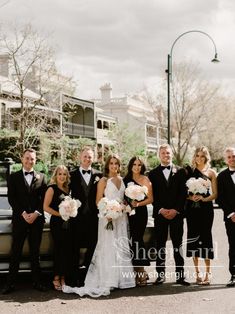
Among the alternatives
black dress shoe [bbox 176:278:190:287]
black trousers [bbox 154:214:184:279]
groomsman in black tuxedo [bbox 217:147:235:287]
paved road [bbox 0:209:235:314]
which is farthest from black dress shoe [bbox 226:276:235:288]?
black trousers [bbox 154:214:184:279]

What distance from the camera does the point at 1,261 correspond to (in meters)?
7.34

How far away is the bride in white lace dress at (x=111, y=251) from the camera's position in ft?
23.8

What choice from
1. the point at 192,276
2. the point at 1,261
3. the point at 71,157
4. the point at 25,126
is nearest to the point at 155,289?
the point at 192,276

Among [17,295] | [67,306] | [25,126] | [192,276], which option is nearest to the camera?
[67,306]

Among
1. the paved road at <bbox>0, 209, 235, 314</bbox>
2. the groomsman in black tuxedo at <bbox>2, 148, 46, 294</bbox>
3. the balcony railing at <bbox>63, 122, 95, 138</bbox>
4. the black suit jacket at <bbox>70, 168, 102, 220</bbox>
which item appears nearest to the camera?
the paved road at <bbox>0, 209, 235, 314</bbox>

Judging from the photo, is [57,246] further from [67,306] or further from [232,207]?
[232,207]

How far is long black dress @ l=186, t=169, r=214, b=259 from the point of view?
7.62 m

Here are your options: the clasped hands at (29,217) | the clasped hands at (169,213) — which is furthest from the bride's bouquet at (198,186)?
the clasped hands at (29,217)

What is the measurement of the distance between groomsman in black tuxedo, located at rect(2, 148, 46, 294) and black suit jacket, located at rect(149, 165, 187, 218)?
1752 millimetres

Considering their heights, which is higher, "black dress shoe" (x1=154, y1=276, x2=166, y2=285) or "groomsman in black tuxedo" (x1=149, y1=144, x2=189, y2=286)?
"groomsman in black tuxedo" (x1=149, y1=144, x2=189, y2=286)

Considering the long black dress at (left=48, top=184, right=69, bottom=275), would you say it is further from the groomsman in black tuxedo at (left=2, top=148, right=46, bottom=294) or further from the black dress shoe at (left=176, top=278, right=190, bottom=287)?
the black dress shoe at (left=176, top=278, right=190, bottom=287)

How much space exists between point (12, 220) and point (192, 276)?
119 inches

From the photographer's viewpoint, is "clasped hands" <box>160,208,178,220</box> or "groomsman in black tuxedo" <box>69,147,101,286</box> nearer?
"groomsman in black tuxedo" <box>69,147,101,286</box>

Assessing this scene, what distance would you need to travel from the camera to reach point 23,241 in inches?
282
